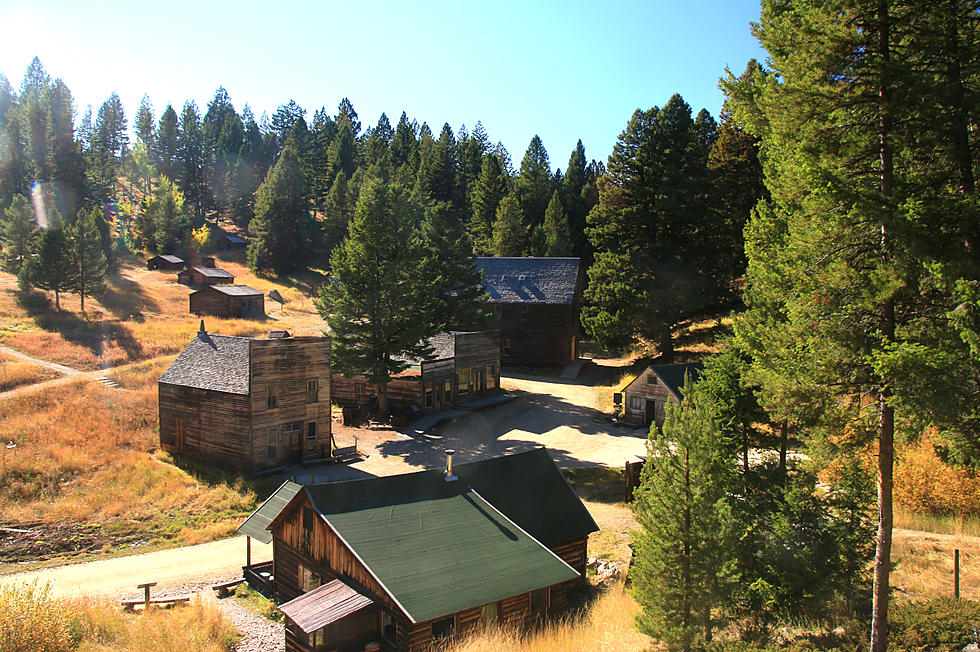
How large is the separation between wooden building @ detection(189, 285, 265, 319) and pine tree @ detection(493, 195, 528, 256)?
25.8m

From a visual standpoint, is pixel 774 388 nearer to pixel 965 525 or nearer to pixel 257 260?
pixel 965 525

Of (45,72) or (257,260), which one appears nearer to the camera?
(257,260)

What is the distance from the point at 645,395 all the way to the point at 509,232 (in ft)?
118

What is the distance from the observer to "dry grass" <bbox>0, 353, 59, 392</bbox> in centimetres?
3725

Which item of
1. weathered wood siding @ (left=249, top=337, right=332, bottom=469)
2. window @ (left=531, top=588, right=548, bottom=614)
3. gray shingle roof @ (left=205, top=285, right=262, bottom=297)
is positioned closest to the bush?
window @ (left=531, top=588, right=548, bottom=614)

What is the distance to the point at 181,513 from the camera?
992 inches

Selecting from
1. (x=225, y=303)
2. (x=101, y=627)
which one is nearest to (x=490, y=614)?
(x=101, y=627)

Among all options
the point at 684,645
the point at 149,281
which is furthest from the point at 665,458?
the point at 149,281

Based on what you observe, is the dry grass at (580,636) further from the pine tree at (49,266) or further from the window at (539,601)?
the pine tree at (49,266)

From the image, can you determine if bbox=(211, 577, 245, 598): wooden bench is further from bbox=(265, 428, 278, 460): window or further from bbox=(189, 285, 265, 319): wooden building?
bbox=(189, 285, 265, 319): wooden building

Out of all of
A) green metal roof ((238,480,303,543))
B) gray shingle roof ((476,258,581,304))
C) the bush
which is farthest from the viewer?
gray shingle roof ((476,258,581,304))

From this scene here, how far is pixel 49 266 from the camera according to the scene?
5466 cm

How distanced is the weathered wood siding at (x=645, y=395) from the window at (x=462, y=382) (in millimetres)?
10423

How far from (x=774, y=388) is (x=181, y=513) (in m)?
23.5
